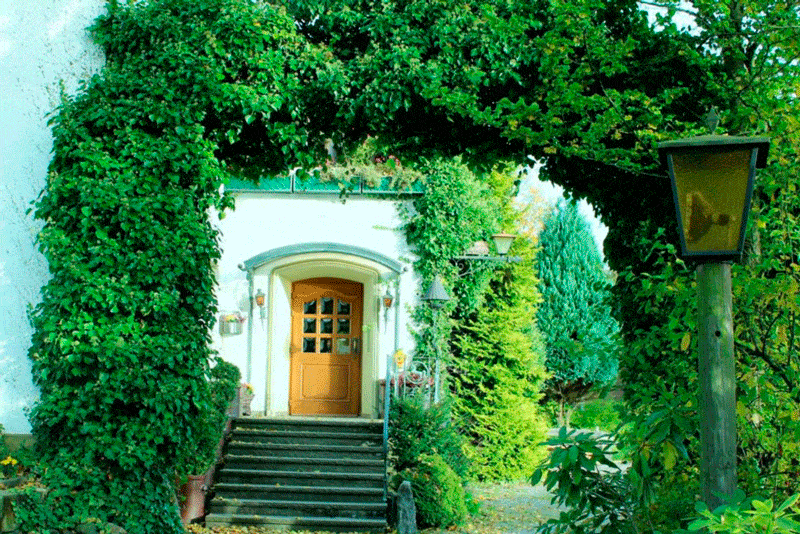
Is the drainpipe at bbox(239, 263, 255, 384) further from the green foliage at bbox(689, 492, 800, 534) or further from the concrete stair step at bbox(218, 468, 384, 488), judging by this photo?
the green foliage at bbox(689, 492, 800, 534)

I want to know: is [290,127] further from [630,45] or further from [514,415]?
[514,415]

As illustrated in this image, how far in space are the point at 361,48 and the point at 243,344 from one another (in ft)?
22.7

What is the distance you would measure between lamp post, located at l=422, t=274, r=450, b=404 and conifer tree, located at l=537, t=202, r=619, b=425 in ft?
20.7

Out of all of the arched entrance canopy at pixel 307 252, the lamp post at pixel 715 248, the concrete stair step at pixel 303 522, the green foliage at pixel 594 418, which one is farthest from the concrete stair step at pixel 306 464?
the green foliage at pixel 594 418

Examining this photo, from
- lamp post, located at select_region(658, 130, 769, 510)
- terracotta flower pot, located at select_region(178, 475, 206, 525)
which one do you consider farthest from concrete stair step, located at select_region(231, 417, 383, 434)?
lamp post, located at select_region(658, 130, 769, 510)

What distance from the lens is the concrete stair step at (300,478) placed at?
10.7 meters

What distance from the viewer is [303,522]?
1002 cm

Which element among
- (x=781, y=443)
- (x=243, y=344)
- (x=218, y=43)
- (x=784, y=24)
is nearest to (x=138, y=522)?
(x=218, y=43)

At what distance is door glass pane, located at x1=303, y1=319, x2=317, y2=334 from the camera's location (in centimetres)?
1411

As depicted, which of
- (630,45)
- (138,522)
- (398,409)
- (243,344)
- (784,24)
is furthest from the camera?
(243,344)

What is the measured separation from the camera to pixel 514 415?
14023 millimetres

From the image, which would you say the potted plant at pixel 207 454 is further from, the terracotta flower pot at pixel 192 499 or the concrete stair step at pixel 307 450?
the concrete stair step at pixel 307 450

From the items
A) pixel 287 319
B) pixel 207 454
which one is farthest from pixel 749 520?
pixel 287 319

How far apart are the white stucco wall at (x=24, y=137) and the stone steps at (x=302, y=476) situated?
3.55 m
